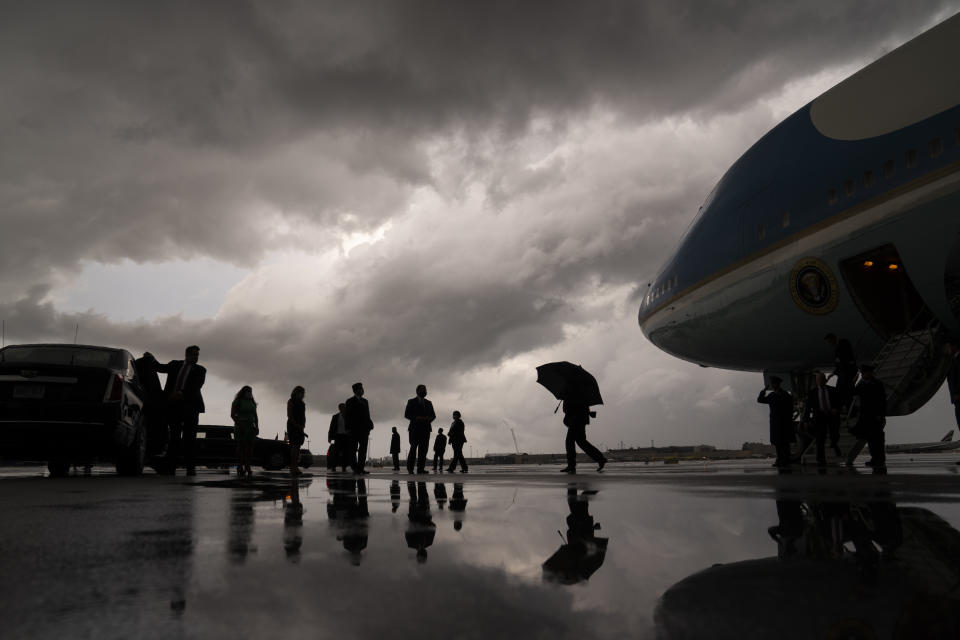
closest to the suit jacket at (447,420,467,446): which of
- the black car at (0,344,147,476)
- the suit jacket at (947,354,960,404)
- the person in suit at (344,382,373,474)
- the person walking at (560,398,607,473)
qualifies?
the person in suit at (344,382,373,474)

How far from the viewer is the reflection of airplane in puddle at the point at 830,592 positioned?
3.50 ft

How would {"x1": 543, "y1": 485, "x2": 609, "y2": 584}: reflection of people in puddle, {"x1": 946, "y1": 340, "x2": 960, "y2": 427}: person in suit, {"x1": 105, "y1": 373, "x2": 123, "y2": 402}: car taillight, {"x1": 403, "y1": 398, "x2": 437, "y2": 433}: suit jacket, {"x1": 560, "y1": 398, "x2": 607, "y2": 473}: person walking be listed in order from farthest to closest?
{"x1": 403, "y1": 398, "x2": 437, "y2": 433}: suit jacket < {"x1": 560, "y1": 398, "x2": 607, "y2": 473}: person walking < {"x1": 946, "y1": 340, "x2": 960, "y2": 427}: person in suit < {"x1": 105, "y1": 373, "x2": 123, "y2": 402}: car taillight < {"x1": 543, "y1": 485, "x2": 609, "y2": 584}: reflection of people in puddle

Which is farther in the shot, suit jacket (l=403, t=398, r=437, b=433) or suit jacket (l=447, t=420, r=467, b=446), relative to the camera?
suit jacket (l=447, t=420, r=467, b=446)

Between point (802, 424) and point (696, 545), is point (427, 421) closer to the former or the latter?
point (802, 424)

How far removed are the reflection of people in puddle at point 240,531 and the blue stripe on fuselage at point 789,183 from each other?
11853 mm

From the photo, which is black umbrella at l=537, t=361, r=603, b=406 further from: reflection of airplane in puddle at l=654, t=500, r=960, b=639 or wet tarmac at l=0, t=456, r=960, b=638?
reflection of airplane in puddle at l=654, t=500, r=960, b=639

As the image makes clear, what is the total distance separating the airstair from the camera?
12.0 meters

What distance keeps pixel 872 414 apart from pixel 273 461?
15509 mm

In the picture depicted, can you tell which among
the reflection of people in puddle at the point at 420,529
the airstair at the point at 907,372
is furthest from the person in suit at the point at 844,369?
the reflection of people in puddle at the point at 420,529

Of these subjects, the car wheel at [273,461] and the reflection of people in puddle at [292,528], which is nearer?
the reflection of people in puddle at [292,528]

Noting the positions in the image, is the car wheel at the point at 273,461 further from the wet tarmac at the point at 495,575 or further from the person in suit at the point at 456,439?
the wet tarmac at the point at 495,575

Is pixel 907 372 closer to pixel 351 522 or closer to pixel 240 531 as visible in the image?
pixel 351 522

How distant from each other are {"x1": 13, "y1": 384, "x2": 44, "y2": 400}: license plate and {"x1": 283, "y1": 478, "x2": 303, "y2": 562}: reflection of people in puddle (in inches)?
225

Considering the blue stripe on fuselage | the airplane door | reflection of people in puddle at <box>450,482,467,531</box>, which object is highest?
the blue stripe on fuselage
